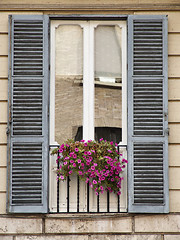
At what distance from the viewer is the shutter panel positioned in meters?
6.87

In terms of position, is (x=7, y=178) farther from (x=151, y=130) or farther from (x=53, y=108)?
(x=151, y=130)

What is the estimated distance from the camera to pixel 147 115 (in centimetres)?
701

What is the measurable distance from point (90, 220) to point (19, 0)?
10.2 ft

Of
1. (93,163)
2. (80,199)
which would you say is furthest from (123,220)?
(93,163)

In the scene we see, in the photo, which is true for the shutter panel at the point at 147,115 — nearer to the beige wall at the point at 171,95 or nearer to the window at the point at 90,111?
the window at the point at 90,111

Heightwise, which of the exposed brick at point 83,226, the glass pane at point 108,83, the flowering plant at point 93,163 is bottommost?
the exposed brick at point 83,226

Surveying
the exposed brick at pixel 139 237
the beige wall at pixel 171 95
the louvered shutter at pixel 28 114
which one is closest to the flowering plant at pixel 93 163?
the louvered shutter at pixel 28 114

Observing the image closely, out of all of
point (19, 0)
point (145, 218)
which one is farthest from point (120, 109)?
point (19, 0)

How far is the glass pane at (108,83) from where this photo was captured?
23.6 ft

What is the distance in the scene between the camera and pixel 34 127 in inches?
275

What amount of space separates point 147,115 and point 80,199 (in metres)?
1.42

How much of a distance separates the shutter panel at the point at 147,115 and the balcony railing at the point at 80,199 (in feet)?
0.74

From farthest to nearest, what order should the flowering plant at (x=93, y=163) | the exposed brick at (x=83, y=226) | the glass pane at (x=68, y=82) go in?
1. the glass pane at (x=68, y=82)
2. the exposed brick at (x=83, y=226)
3. the flowering plant at (x=93, y=163)

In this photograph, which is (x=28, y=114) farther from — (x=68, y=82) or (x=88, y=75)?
(x=88, y=75)
